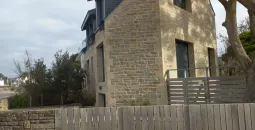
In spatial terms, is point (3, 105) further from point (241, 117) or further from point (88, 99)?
point (88, 99)

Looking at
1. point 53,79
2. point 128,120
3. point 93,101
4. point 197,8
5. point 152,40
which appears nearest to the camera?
point 128,120

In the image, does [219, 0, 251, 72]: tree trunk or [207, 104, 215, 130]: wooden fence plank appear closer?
[207, 104, 215, 130]: wooden fence plank

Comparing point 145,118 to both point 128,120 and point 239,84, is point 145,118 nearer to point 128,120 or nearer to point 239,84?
point 128,120

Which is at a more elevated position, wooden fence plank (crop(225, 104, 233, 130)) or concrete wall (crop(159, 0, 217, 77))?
concrete wall (crop(159, 0, 217, 77))

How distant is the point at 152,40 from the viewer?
1288cm

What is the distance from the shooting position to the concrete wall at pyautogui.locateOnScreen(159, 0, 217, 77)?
1310 centimetres

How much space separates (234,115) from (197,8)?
12.0 metres

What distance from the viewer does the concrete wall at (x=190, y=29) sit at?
13102 mm

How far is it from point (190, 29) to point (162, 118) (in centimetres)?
1048

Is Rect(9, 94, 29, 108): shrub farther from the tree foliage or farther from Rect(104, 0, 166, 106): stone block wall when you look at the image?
Rect(104, 0, 166, 106): stone block wall

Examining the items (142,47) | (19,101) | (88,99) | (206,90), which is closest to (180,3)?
(142,47)

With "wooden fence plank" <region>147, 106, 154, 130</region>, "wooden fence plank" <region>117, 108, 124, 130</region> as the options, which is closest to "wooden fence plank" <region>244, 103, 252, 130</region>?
"wooden fence plank" <region>147, 106, 154, 130</region>

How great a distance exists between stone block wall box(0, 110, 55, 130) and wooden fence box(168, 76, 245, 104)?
7537mm

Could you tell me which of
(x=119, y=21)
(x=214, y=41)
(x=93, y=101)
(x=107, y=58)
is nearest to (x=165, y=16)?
(x=119, y=21)
